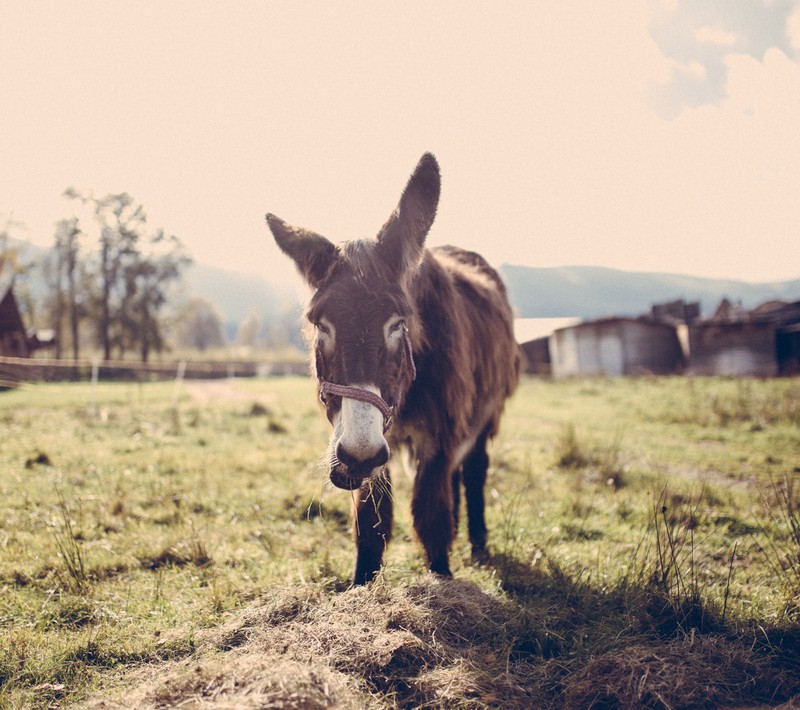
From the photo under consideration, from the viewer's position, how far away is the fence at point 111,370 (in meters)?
13.5

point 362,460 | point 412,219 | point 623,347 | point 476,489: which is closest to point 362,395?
point 362,460

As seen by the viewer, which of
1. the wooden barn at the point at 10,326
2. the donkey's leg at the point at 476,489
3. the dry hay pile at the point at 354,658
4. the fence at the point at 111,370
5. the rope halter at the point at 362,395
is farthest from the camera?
the wooden barn at the point at 10,326

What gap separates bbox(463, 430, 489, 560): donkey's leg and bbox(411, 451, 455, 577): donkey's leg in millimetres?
918

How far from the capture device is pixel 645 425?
432 inches

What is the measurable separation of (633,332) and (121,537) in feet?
98.9

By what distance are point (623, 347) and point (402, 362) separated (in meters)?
29.4

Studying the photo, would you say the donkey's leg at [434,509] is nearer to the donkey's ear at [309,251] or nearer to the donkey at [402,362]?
the donkey at [402,362]

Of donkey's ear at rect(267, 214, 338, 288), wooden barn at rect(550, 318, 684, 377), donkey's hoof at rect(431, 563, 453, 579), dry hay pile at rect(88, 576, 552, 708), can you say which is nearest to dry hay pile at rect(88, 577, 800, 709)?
dry hay pile at rect(88, 576, 552, 708)

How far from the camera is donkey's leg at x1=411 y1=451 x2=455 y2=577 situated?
3242mm

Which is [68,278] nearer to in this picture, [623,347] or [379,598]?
[623,347]

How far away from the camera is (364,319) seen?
2525 millimetres

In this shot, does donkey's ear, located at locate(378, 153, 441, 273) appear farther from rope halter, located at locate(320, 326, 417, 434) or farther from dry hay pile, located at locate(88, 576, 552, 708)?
dry hay pile, located at locate(88, 576, 552, 708)

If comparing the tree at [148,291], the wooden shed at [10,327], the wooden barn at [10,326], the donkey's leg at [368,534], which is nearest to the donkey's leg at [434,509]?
the donkey's leg at [368,534]

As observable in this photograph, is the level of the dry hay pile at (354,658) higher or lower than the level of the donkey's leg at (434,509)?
lower
